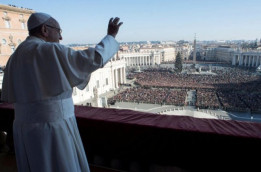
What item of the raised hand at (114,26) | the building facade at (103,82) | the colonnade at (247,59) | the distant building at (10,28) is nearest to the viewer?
the raised hand at (114,26)

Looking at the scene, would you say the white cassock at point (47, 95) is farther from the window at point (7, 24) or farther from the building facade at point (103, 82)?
the building facade at point (103, 82)

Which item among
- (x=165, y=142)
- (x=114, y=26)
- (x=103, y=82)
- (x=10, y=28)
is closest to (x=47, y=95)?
(x=114, y=26)

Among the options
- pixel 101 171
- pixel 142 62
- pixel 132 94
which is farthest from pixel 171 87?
pixel 142 62

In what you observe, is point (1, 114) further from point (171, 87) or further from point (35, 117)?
point (171, 87)

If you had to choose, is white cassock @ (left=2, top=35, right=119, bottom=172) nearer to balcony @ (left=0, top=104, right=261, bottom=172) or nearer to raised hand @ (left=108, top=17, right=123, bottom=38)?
raised hand @ (left=108, top=17, right=123, bottom=38)

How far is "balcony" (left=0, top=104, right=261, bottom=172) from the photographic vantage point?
4.97ft

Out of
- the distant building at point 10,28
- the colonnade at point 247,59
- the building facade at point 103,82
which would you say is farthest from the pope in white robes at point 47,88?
the colonnade at point 247,59

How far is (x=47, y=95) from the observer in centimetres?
114

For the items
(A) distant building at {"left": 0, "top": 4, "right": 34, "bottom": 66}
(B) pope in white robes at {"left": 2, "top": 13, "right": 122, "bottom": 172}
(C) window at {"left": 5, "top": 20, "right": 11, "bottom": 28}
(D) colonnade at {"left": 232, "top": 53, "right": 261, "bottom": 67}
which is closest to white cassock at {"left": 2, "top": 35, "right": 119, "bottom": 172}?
(B) pope in white robes at {"left": 2, "top": 13, "right": 122, "bottom": 172}

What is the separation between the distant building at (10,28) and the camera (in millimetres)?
13091

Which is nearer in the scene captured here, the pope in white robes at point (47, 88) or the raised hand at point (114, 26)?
the pope in white robes at point (47, 88)

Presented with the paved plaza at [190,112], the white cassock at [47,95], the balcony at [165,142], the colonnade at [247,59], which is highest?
the white cassock at [47,95]

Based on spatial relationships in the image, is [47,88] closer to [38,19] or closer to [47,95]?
[47,95]

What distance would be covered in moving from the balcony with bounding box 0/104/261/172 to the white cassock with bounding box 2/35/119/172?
25.9 inches
